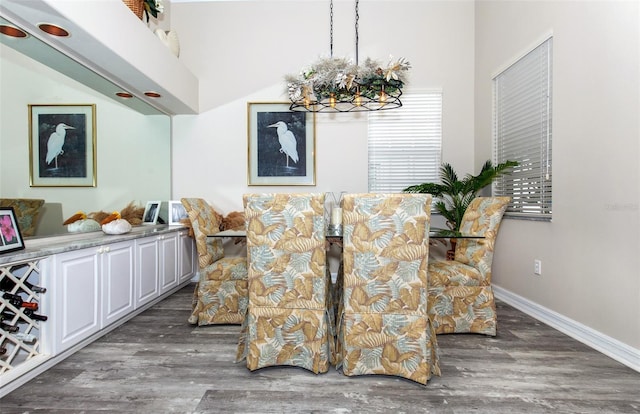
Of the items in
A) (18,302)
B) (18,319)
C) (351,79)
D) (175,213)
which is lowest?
(18,319)

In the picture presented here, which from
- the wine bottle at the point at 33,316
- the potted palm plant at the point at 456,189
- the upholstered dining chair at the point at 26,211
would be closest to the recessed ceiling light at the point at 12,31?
the upholstered dining chair at the point at 26,211

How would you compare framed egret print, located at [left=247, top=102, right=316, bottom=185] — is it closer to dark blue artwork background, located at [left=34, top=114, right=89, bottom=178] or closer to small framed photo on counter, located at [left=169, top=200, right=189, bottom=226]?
small framed photo on counter, located at [left=169, top=200, right=189, bottom=226]

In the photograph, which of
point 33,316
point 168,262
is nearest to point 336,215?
point 168,262

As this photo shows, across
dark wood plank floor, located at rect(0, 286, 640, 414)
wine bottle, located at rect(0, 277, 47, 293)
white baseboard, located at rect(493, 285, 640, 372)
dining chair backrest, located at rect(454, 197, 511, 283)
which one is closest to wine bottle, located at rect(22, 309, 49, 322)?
wine bottle, located at rect(0, 277, 47, 293)

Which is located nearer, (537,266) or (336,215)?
(336,215)

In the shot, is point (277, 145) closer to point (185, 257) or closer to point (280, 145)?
point (280, 145)

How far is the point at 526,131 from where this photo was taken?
2900 millimetres

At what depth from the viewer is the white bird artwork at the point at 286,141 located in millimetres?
3852

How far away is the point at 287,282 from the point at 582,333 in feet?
6.89

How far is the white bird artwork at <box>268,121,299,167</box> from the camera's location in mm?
3852

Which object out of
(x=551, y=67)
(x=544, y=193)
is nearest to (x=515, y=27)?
(x=551, y=67)

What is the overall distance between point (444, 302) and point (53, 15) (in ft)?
10.1

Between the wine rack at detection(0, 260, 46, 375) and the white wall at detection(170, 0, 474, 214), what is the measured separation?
2.14 metres

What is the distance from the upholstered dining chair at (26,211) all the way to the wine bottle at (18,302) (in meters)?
0.45
